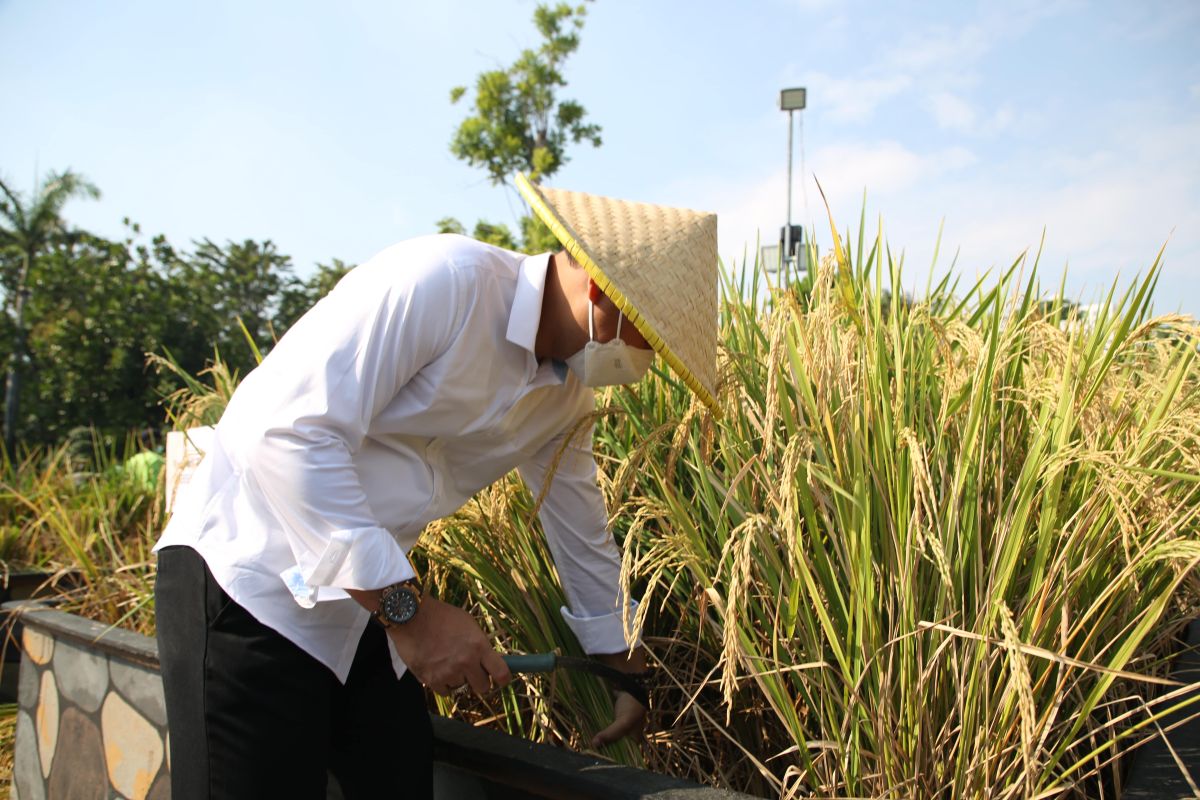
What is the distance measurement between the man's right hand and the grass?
0.99 feet

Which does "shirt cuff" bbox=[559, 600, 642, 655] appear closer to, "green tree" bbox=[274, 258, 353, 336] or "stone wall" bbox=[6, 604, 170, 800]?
"stone wall" bbox=[6, 604, 170, 800]

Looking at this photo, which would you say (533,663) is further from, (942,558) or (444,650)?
(942,558)

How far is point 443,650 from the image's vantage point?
55.9 inches

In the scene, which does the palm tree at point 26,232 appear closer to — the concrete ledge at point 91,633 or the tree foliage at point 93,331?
the tree foliage at point 93,331

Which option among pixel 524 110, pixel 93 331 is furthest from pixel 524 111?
pixel 93 331

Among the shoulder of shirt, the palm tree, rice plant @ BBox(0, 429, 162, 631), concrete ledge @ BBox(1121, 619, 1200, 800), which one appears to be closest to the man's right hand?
the shoulder of shirt

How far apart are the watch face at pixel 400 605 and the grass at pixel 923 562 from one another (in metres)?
0.35

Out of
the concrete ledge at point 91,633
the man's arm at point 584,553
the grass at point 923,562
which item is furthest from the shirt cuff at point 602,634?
the concrete ledge at point 91,633

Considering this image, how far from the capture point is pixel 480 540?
2.19 metres

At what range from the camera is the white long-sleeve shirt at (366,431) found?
1.32m

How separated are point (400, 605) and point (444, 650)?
11 centimetres

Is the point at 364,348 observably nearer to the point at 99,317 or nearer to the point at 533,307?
the point at 533,307

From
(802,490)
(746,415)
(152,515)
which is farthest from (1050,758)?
(152,515)

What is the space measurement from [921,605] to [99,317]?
2162 cm
